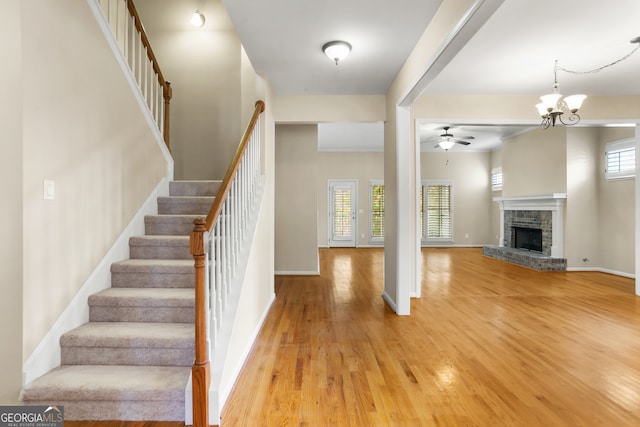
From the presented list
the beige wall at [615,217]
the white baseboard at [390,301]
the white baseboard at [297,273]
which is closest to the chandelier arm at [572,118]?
the beige wall at [615,217]

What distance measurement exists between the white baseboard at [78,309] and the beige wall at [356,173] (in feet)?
21.7

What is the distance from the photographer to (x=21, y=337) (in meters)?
1.80

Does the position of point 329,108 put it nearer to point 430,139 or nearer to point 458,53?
point 458,53

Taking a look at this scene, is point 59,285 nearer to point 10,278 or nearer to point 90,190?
point 10,278

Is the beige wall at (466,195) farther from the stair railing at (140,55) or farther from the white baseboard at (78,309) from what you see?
the white baseboard at (78,309)

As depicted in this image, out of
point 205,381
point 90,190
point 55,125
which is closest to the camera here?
point 205,381

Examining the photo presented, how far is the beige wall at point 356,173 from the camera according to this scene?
9.47 m

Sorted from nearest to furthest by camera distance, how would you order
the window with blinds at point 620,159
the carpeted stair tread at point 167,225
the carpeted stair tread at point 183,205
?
the carpeted stair tread at point 167,225, the carpeted stair tread at point 183,205, the window with blinds at point 620,159

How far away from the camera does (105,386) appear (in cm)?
179

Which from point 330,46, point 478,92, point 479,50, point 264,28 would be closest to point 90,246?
point 264,28

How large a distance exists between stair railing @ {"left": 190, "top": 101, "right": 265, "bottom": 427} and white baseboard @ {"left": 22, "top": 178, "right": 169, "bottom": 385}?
36.9 inches

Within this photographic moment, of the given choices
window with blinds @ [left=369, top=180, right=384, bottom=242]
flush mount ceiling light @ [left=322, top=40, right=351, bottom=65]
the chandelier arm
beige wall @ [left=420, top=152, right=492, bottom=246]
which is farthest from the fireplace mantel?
flush mount ceiling light @ [left=322, top=40, right=351, bottom=65]

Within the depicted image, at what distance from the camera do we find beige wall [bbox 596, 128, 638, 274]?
5.49 meters

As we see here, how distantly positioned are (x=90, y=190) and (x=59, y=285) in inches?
28.8
